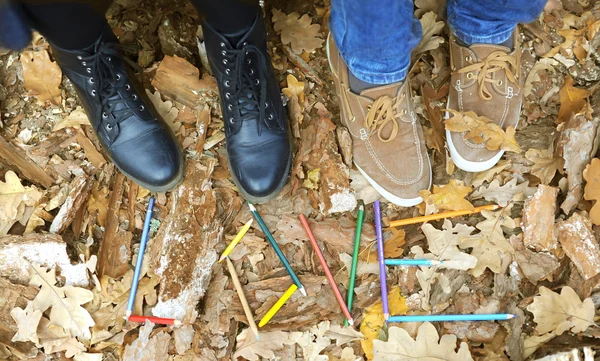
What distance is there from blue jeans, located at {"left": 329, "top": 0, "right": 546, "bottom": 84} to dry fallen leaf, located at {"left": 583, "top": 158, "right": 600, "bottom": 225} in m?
0.58

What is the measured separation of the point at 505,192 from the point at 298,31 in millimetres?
1136

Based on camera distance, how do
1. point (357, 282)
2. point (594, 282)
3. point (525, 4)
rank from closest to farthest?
point (525, 4)
point (594, 282)
point (357, 282)

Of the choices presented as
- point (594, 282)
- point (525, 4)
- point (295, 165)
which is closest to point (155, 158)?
point (295, 165)

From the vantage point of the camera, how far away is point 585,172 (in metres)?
1.80

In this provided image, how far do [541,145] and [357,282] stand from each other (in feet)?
3.10

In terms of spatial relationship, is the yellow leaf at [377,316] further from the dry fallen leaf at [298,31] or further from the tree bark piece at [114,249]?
the dry fallen leaf at [298,31]

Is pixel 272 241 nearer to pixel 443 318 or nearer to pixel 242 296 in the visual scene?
pixel 242 296

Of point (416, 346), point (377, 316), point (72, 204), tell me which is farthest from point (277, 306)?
point (72, 204)

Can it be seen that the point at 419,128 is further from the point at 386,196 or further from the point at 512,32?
the point at 512,32

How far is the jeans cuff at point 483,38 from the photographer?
5.99 ft

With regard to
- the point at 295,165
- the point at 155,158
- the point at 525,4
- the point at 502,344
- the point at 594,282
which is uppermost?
the point at 525,4

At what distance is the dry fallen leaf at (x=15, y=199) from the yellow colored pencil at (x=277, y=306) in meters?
1.01

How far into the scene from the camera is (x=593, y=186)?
1777 millimetres

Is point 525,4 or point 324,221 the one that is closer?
point 525,4
